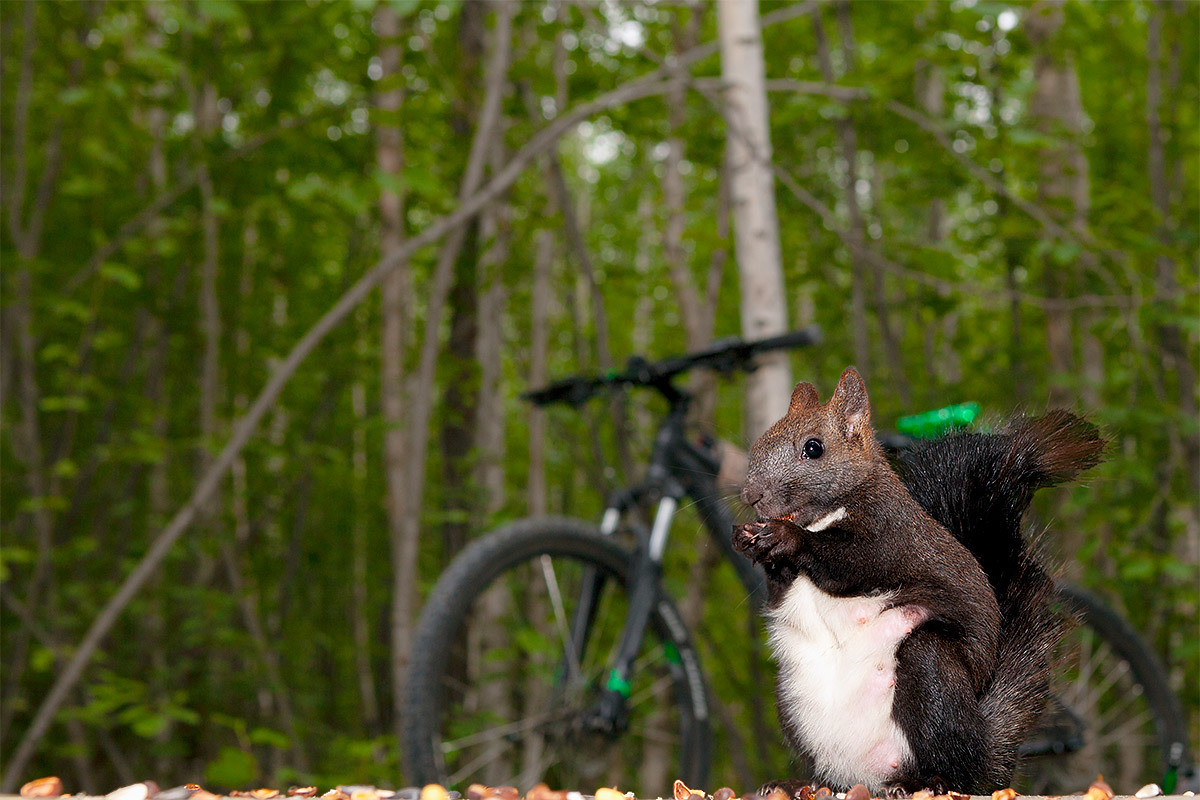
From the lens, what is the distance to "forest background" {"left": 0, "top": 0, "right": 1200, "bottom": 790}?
312cm

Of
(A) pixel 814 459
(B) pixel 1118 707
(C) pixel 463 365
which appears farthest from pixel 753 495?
(C) pixel 463 365

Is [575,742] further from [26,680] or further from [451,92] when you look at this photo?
[26,680]

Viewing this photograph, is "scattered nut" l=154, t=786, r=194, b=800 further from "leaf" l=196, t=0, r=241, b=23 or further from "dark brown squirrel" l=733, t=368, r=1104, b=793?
"leaf" l=196, t=0, r=241, b=23

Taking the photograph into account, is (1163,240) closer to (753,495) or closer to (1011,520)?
(1011,520)

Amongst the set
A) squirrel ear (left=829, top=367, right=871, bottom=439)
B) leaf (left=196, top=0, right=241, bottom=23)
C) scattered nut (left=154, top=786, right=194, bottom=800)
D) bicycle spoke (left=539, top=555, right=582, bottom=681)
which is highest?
leaf (left=196, top=0, right=241, bottom=23)

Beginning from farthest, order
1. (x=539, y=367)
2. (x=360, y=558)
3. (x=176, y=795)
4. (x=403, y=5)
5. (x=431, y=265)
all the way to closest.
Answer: (x=360, y=558)
(x=539, y=367)
(x=431, y=265)
(x=403, y=5)
(x=176, y=795)

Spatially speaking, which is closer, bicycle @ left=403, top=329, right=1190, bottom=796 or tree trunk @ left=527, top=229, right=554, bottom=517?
bicycle @ left=403, top=329, right=1190, bottom=796

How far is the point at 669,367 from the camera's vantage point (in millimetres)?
2160

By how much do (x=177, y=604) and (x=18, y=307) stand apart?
252 cm

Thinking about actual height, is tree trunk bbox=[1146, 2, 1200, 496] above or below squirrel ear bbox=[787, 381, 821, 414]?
above

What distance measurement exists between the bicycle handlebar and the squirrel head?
87 centimetres

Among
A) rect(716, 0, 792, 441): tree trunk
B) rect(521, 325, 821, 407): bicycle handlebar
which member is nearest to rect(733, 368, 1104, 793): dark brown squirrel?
rect(521, 325, 821, 407): bicycle handlebar

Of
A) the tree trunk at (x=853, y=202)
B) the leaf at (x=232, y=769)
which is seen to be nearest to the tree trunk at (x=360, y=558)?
the leaf at (x=232, y=769)

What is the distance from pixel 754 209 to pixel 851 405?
1.30 metres
